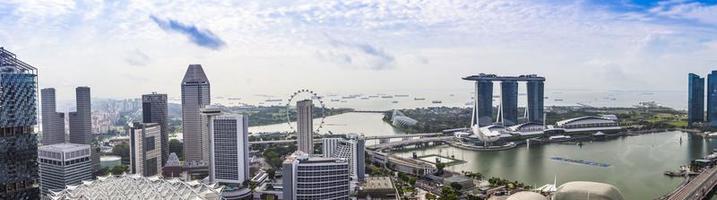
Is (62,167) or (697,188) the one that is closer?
(62,167)

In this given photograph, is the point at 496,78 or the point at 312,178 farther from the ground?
the point at 496,78

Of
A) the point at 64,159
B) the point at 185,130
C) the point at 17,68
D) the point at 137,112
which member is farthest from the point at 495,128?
the point at 137,112

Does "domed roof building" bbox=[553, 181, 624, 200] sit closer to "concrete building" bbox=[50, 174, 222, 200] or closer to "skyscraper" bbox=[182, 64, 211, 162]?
"concrete building" bbox=[50, 174, 222, 200]

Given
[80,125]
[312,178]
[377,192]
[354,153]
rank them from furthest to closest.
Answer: [80,125] < [354,153] < [377,192] < [312,178]

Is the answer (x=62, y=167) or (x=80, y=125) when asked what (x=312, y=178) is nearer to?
(x=62, y=167)

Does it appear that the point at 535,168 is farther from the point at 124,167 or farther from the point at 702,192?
the point at 124,167

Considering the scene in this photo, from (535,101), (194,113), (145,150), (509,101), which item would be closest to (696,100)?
(535,101)
